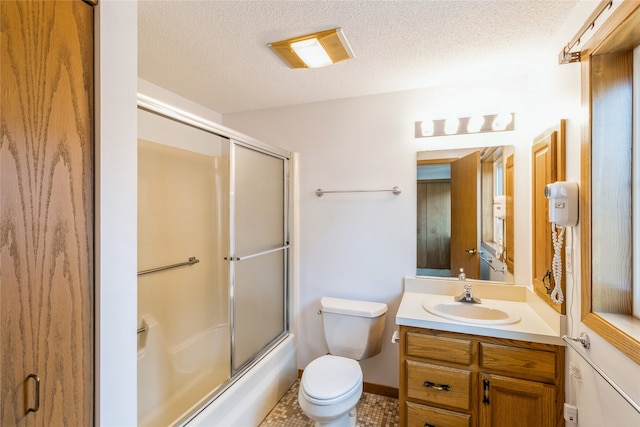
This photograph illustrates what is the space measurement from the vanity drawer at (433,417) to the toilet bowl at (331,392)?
1.00 ft

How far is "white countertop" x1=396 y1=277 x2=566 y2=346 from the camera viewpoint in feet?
4.70

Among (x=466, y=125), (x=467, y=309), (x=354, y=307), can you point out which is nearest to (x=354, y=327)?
(x=354, y=307)

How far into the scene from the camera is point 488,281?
197 centimetres

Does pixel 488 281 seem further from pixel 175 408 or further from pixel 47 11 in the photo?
pixel 47 11

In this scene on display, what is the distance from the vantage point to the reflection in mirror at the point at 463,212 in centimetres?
199

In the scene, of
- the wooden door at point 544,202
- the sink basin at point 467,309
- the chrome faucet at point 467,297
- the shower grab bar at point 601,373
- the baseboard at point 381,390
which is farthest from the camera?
the baseboard at point 381,390

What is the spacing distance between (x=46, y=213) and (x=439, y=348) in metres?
1.78

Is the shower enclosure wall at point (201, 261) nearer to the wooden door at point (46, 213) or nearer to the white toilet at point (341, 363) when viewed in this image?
the white toilet at point (341, 363)

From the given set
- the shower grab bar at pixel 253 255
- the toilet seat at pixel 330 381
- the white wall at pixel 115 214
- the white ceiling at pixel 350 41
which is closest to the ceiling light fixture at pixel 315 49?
the white ceiling at pixel 350 41

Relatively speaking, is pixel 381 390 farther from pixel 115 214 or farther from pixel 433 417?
pixel 115 214

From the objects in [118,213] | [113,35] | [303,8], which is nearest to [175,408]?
[118,213]

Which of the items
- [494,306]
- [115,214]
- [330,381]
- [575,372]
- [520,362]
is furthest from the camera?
[494,306]

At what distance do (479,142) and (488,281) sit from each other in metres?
0.96

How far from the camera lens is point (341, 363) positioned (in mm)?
1879
